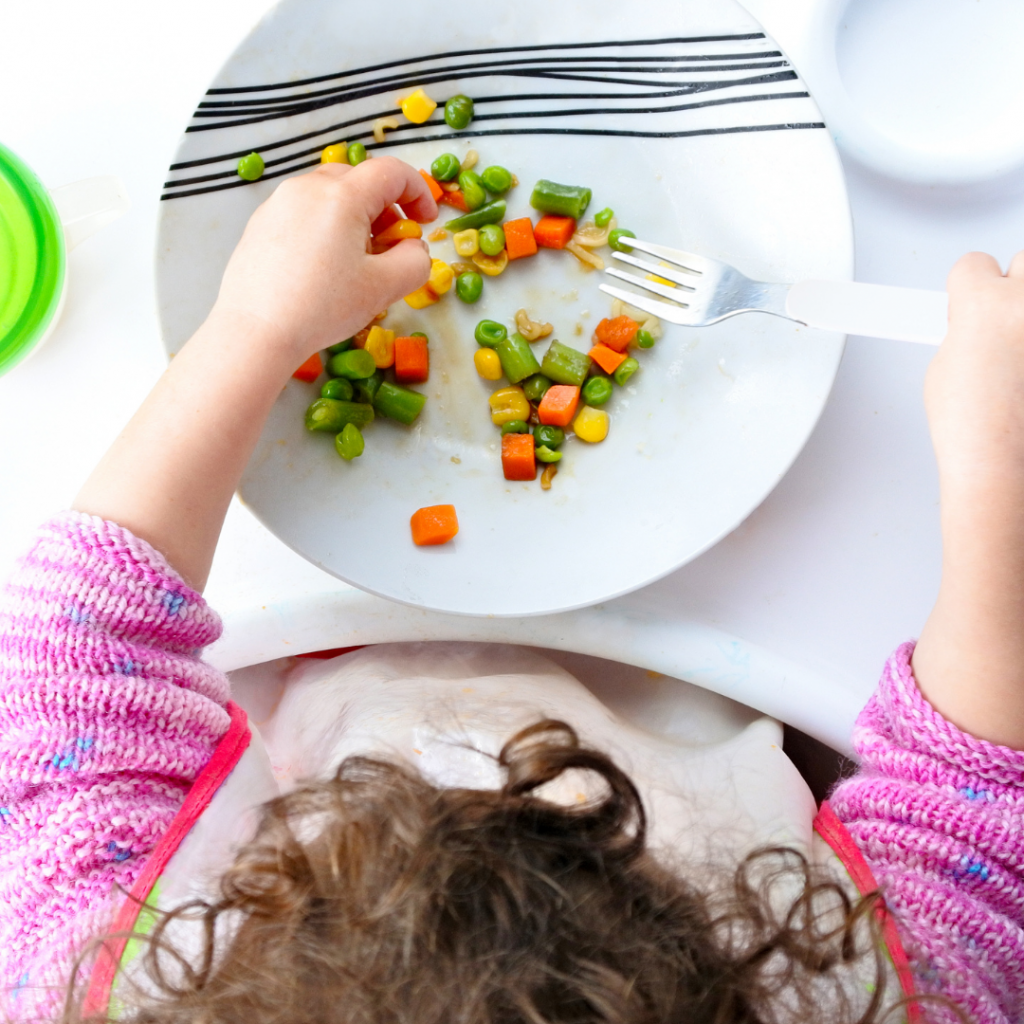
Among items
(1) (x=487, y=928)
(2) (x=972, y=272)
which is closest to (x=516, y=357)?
(2) (x=972, y=272)

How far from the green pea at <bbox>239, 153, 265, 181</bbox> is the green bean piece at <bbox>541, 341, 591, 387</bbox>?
0.31 m

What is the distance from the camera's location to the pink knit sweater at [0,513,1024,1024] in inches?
24.9

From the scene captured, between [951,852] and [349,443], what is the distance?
582 mm

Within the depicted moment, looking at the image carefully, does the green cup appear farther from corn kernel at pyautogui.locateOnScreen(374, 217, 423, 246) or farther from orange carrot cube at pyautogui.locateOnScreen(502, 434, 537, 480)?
orange carrot cube at pyautogui.locateOnScreen(502, 434, 537, 480)

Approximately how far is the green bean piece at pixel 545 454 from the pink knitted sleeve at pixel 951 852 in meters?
0.37

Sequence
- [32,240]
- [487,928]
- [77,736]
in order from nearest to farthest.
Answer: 1. [487,928]
2. [77,736]
3. [32,240]

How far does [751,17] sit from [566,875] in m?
0.70

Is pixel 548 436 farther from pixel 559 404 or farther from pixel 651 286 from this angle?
pixel 651 286

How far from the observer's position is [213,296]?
0.82 metres

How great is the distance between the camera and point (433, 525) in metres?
0.84

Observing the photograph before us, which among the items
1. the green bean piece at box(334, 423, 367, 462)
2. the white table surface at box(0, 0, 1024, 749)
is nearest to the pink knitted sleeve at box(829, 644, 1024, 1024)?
the white table surface at box(0, 0, 1024, 749)

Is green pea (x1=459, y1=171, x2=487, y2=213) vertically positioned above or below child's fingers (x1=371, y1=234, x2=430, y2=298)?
above

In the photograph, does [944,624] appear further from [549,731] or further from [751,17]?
[751,17]

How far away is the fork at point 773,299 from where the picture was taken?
700mm
